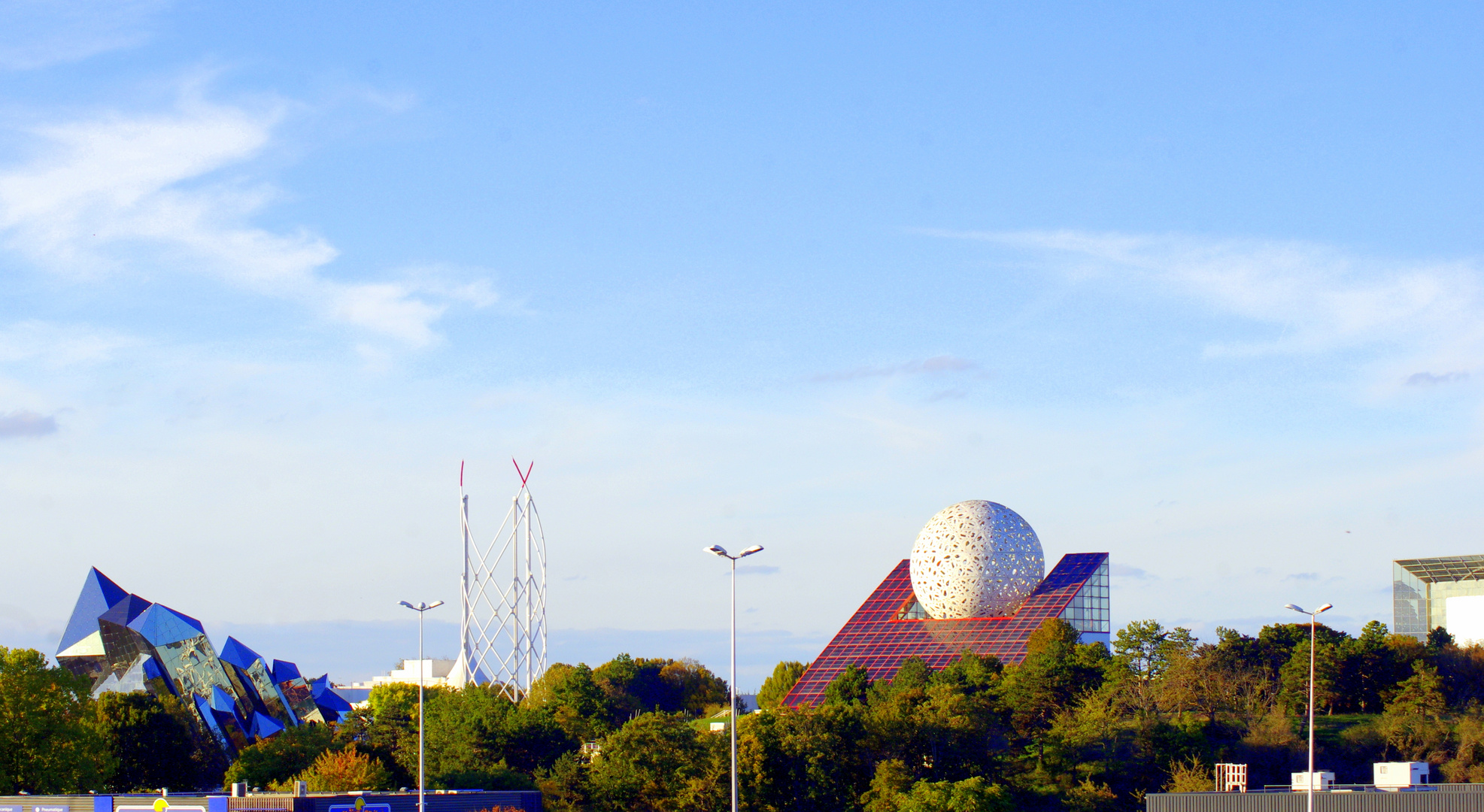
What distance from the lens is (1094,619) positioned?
79.8 metres

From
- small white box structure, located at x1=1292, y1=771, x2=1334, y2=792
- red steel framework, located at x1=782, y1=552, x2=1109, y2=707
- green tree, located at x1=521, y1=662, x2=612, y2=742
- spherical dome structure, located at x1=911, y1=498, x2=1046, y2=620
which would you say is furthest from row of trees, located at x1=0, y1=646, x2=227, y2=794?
small white box structure, located at x1=1292, y1=771, x2=1334, y2=792

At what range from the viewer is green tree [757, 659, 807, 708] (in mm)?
89062

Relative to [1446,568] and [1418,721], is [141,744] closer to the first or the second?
[1418,721]

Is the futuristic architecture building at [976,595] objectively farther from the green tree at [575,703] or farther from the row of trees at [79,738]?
the row of trees at [79,738]

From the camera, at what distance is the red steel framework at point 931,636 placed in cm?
7625

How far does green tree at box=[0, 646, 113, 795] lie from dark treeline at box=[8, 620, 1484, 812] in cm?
9

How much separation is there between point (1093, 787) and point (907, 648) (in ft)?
81.7

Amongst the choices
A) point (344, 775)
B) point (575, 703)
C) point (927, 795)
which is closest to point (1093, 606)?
point (575, 703)

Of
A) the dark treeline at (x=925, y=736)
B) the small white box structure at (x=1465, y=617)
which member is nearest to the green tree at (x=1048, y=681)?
the dark treeline at (x=925, y=736)

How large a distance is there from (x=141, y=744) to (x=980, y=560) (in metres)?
40.0

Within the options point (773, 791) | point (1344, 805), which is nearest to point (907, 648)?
point (773, 791)

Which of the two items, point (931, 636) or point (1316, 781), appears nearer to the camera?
point (1316, 781)

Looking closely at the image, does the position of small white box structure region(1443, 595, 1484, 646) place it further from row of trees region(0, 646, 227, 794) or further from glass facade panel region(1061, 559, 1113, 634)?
row of trees region(0, 646, 227, 794)

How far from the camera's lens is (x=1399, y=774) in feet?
149
